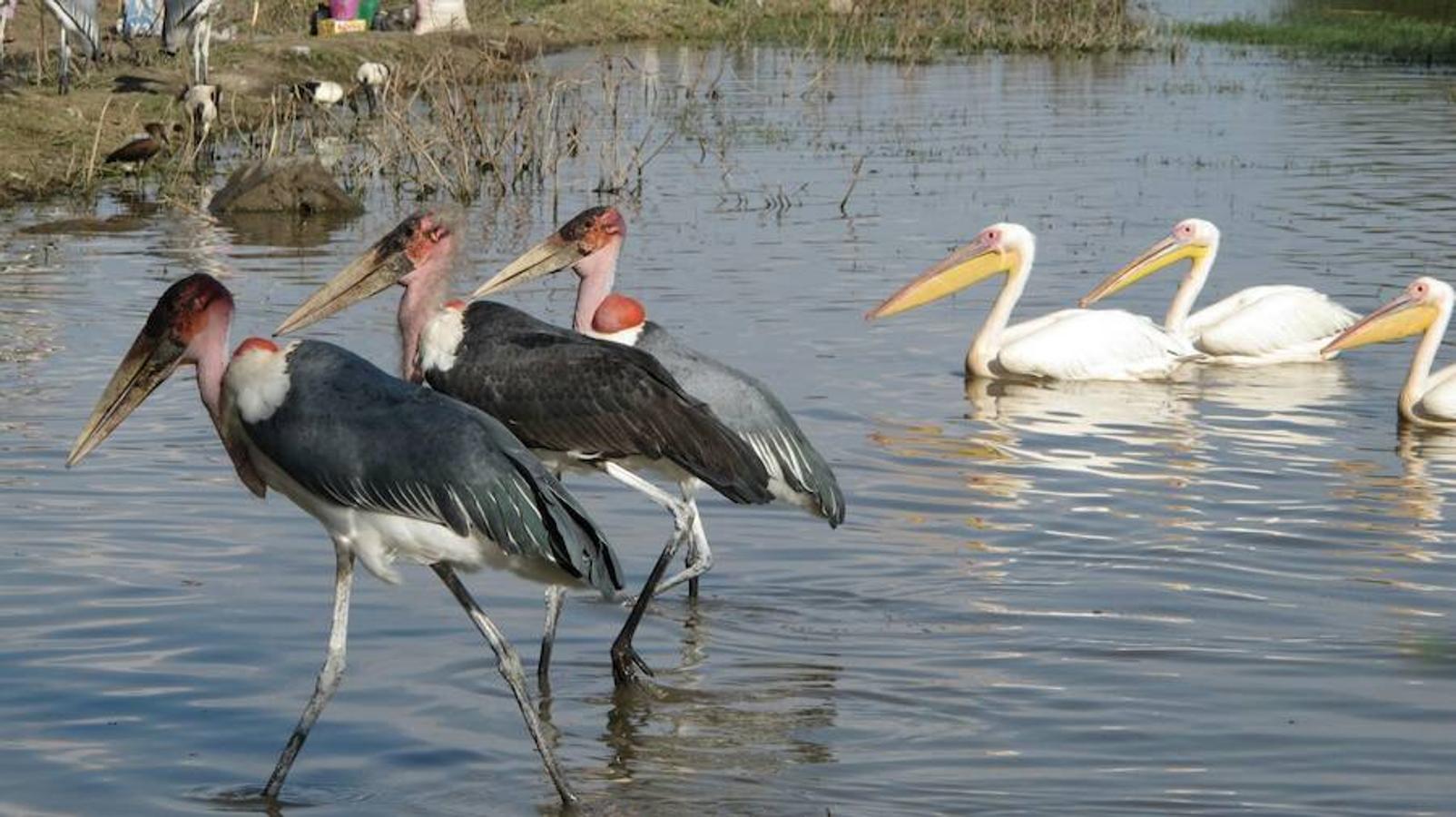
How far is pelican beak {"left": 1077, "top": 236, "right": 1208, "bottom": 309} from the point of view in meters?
12.8

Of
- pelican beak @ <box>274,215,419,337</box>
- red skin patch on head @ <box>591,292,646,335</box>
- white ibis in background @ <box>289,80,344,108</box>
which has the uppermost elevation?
pelican beak @ <box>274,215,419,337</box>

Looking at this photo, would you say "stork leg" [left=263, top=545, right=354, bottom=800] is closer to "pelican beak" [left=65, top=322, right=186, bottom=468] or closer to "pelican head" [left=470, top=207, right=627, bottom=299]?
"pelican beak" [left=65, top=322, right=186, bottom=468]

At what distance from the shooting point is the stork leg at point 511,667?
5336mm

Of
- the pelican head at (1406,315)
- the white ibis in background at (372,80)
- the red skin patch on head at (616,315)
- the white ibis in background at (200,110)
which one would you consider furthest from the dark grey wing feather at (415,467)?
the white ibis in background at (372,80)

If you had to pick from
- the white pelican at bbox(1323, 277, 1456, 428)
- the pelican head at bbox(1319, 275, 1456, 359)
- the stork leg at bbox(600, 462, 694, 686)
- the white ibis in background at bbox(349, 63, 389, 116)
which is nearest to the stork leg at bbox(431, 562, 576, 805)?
the stork leg at bbox(600, 462, 694, 686)

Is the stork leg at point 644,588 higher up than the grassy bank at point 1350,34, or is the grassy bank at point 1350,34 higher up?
the stork leg at point 644,588

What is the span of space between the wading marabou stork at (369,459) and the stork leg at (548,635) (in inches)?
40.8

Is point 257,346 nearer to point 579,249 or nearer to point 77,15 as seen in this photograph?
point 579,249

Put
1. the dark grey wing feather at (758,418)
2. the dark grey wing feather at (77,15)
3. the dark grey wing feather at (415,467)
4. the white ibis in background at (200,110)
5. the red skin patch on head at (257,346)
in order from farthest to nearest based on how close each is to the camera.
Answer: the dark grey wing feather at (77,15) < the white ibis in background at (200,110) < the dark grey wing feather at (758,418) < the red skin patch on head at (257,346) < the dark grey wing feather at (415,467)

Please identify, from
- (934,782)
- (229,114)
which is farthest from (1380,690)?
(229,114)

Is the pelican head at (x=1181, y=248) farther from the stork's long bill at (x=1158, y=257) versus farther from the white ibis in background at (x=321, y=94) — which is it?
the white ibis in background at (x=321, y=94)

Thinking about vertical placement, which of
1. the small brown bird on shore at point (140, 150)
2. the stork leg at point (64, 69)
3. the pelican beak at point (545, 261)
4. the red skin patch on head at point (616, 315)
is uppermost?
the pelican beak at point (545, 261)

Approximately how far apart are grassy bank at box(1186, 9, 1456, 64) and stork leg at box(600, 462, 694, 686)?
25.0 metres

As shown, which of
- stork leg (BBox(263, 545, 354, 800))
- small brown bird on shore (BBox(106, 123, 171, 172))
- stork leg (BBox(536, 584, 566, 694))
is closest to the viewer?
stork leg (BBox(263, 545, 354, 800))
